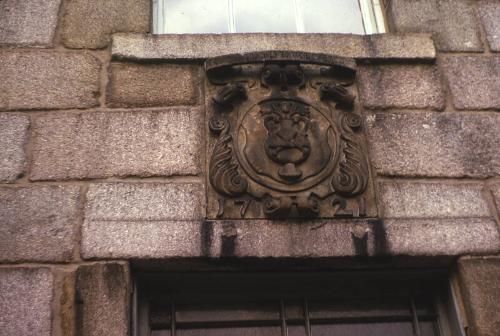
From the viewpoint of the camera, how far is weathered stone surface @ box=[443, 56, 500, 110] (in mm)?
3510

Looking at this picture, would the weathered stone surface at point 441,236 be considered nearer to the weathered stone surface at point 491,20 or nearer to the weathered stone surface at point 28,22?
the weathered stone surface at point 491,20

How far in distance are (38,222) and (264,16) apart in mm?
1840

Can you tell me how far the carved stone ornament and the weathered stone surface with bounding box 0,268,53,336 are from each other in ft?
2.59

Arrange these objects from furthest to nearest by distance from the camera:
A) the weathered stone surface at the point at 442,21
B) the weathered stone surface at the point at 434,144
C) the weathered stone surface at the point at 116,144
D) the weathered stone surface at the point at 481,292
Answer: the weathered stone surface at the point at 442,21 < the weathered stone surface at the point at 434,144 < the weathered stone surface at the point at 116,144 < the weathered stone surface at the point at 481,292

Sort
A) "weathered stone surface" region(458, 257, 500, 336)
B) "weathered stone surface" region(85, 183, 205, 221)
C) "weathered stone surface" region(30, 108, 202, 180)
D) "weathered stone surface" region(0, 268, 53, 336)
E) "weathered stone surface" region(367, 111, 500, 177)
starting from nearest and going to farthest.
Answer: "weathered stone surface" region(0, 268, 53, 336) < "weathered stone surface" region(458, 257, 500, 336) < "weathered stone surface" region(85, 183, 205, 221) < "weathered stone surface" region(30, 108, 202, 180) < "weathered stone surface" region(367, 111, 500, 177)

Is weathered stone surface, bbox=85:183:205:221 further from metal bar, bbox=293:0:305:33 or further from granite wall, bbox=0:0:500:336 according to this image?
metal bar, bbox=293:0:305:33

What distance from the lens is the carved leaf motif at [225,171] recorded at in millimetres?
3090

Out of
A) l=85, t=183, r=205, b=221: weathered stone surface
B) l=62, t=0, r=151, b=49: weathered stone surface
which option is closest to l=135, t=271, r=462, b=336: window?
l=85, t=183, r=205, b=221: weathered stone surface

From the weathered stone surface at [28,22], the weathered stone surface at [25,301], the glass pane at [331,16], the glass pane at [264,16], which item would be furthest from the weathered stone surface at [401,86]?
the weathered stone surface at [25,301]

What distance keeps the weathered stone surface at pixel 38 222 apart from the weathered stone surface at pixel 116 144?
101mm

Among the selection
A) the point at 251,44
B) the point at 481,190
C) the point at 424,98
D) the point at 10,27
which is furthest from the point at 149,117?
the point at 481,190

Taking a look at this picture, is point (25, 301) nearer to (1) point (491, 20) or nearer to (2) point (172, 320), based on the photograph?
(2) point (172, 320)

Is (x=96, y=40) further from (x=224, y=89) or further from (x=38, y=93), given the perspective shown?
(x=224, y=89)

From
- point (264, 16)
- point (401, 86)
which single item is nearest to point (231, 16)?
point (264, 16)
